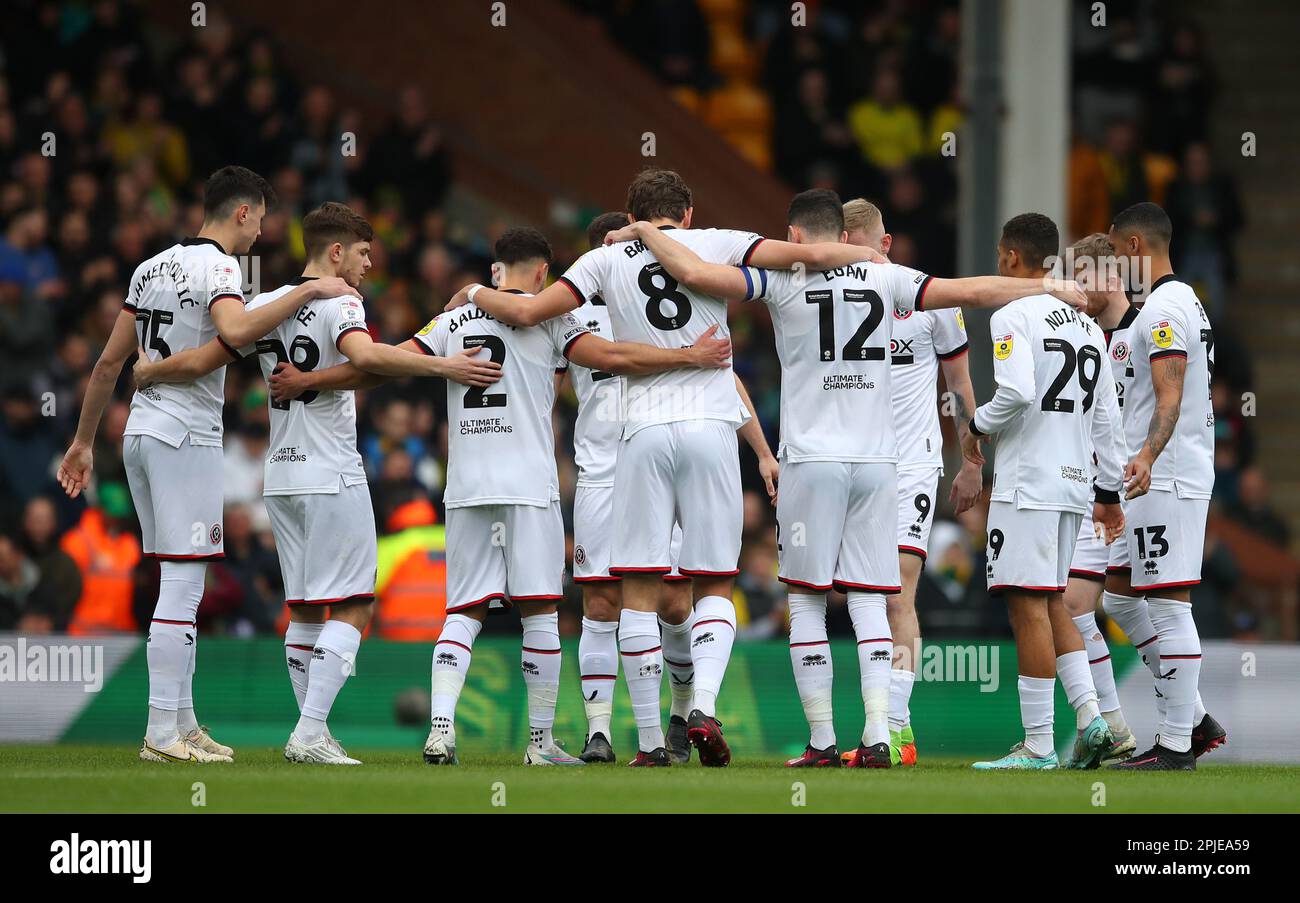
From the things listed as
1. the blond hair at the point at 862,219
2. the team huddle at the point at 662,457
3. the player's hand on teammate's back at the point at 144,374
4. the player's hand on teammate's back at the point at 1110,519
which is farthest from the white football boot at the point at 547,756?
the blond hair at the point at 862,219

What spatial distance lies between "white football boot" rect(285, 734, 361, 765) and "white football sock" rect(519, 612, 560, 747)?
96cm

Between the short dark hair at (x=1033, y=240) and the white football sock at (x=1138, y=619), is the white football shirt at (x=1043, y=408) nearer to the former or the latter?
the short dark hair at (x=1033, y=240)

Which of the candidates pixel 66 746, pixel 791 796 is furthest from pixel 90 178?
pixel 791 796

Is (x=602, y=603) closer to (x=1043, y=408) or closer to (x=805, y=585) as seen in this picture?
(x=805, y=585)

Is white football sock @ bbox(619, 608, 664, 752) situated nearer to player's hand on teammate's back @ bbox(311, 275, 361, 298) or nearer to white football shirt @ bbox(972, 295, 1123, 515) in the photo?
white football shirt @ bbox(972, 295, 1123, 515)

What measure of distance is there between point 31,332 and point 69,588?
2.91 meters

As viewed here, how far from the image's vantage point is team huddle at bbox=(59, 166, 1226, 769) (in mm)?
9328

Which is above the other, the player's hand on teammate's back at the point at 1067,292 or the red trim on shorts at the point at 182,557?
the player's hand on teammate's back at the point at 1067,292

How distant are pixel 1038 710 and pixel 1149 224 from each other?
2709 millimetres

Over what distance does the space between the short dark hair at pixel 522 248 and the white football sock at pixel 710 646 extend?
2.03m

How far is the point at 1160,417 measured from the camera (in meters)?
9.72

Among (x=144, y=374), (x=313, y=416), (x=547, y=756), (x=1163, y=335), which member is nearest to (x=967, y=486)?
(x=1163, y=335)

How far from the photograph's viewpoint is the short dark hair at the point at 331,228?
963cm
